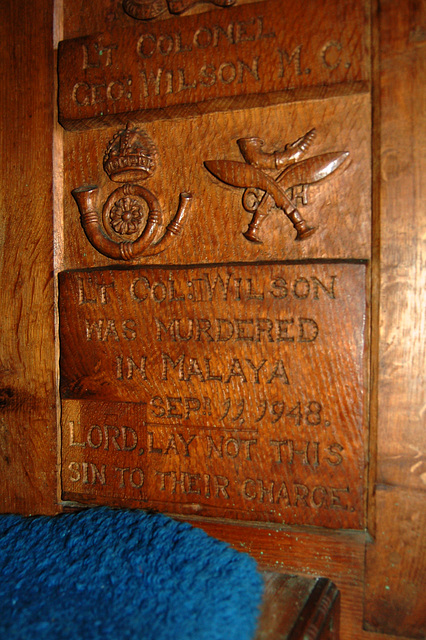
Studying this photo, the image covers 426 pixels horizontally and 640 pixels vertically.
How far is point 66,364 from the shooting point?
38.4 inches

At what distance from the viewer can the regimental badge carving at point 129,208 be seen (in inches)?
36.5

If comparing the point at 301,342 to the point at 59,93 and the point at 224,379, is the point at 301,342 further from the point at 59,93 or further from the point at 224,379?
the point at 59,93

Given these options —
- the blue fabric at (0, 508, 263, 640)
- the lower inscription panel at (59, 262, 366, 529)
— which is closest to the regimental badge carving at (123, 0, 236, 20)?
the lower inscription panel at (59, 262, 366, 529)

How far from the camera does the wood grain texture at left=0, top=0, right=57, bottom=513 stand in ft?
3.22

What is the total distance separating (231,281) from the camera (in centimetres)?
88

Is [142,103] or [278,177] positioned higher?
[142,103]

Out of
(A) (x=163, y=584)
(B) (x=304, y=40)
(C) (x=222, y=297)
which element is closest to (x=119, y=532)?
(A) (x=163, y=584)

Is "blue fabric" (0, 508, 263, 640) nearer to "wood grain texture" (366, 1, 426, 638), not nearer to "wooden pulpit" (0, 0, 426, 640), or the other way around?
"wooden pulpit" (0, 0, 426, 640)

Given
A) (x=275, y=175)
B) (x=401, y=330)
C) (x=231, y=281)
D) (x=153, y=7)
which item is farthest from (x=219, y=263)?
(x=153, y=7)

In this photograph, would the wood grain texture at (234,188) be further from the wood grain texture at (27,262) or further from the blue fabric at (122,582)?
the blue fabric at (122,582)

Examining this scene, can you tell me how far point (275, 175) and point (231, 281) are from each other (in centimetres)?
21

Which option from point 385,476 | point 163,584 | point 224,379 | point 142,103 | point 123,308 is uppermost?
point 142,103

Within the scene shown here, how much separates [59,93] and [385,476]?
97 centimetres

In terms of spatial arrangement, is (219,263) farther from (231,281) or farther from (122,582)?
(122,582)
